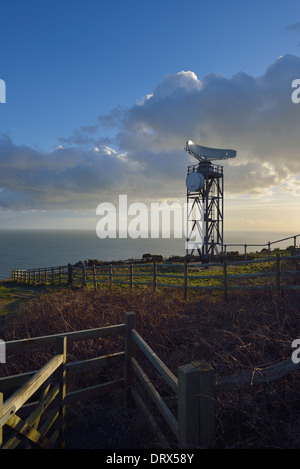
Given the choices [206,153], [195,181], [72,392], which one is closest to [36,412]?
[72,392]

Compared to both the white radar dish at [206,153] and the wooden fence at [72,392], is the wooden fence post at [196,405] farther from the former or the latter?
the white radar dish at [206,153]

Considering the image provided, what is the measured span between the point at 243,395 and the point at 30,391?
2176 mm

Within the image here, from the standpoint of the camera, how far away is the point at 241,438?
2.60 m

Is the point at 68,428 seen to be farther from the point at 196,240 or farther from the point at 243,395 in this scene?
the point at 196,240

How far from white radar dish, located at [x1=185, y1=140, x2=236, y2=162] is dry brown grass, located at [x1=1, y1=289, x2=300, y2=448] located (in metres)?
19.1

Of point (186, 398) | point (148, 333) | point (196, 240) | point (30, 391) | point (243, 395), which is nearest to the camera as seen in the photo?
point (186, 398)

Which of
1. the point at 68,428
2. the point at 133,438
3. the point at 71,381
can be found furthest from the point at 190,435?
the point at 71,381

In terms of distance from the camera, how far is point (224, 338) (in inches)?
174

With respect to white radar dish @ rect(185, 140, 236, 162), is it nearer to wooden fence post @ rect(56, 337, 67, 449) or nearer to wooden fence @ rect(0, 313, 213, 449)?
wooden fence @ rect(0, 313, 213, 449)

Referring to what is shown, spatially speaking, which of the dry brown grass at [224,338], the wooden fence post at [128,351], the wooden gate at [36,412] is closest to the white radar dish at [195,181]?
the dry brown grass at [224,338]

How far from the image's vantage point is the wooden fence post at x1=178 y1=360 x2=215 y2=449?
2.16 meters

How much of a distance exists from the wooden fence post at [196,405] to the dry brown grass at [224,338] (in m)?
0.21

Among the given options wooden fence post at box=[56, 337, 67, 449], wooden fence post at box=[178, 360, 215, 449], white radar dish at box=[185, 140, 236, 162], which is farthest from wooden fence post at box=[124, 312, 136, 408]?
white radar dish at box=[185, 140, 236, 162]

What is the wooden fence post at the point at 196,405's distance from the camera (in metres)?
2.16
